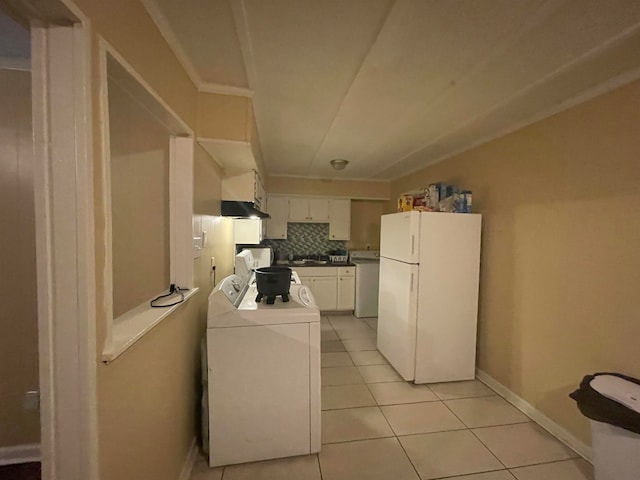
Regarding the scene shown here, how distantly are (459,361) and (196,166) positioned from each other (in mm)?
2813

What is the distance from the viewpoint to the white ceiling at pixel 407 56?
1.13 meters

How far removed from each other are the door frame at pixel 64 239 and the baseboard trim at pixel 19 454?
4.83 feet

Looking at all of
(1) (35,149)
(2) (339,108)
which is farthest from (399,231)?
(1) (35,149)

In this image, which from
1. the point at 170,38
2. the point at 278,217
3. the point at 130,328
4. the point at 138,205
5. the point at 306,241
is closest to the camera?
the point at 130,328

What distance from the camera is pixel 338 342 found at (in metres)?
3.47

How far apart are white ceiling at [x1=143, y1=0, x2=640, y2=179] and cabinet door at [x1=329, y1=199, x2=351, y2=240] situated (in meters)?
2.45

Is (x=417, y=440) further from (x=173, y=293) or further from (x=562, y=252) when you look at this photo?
(x=173, y=293)

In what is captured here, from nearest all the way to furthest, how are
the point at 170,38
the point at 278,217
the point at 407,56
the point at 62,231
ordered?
1. the point at 62,231
2. the point at 170,38
3. the point at 407,56
4. the point at 278,217

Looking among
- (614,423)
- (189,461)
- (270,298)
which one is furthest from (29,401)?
(614,423)

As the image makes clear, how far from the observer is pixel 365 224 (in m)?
5.19

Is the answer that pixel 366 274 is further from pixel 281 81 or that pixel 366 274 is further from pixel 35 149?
pixel 35 149

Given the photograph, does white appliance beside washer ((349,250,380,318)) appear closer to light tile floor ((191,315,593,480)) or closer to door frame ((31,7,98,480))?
light tile floor ((191,315,593,480))

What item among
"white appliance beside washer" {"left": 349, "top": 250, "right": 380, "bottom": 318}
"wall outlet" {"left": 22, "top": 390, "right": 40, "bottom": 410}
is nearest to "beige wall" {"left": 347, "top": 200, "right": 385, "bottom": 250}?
"white appliance beside washer" {"left": 349, "top": 250, "right": 380, "bottom": 318}

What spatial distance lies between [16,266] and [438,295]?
306cm
